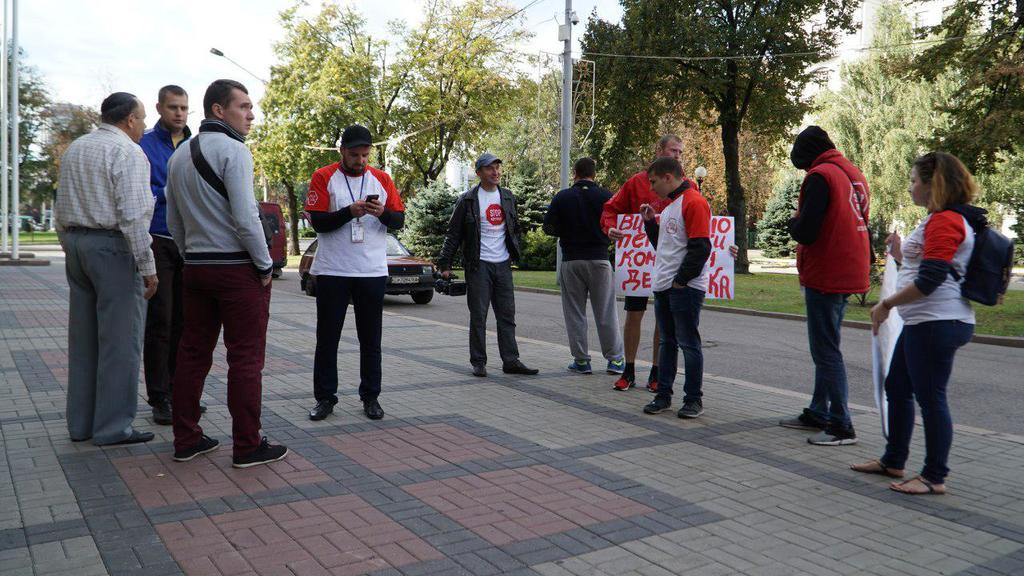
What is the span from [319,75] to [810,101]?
68.6 ft

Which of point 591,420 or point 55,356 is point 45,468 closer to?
point 591,420

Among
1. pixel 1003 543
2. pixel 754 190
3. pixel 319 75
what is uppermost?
pixel 319 75

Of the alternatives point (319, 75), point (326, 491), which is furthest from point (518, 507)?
point (319, 75)

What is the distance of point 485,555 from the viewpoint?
354cm

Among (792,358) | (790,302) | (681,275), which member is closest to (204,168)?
(681,275)

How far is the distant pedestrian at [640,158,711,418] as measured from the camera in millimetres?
6105

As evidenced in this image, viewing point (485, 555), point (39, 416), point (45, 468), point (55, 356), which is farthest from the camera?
point (55, 356)

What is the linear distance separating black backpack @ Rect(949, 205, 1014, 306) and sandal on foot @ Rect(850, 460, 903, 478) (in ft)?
3.70

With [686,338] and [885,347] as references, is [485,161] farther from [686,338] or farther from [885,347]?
[885,347]

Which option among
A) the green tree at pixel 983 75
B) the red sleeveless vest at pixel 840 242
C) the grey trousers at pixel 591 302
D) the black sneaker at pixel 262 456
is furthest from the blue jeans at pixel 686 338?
the green tree at pixel 983 75

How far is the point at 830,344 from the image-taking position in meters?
5.56

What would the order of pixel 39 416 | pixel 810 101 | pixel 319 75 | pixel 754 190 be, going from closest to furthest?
1. pixel 39 416
2. pixel 810 101
3. pixel 319 75
4. pixel 754 190

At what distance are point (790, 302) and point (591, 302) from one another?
38.7 ft

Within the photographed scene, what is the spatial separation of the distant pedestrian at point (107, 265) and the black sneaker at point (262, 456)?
0.91 meters
